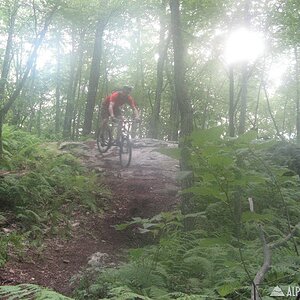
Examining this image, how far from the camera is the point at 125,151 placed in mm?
11719

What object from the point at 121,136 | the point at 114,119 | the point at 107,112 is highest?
the point at 107,112

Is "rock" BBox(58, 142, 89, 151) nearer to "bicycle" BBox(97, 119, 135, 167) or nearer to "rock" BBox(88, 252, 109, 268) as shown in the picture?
"bicycle" BBox(97, 119, 135, 167)

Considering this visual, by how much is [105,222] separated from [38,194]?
1.48 meters

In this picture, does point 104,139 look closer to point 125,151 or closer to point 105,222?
point 125,151

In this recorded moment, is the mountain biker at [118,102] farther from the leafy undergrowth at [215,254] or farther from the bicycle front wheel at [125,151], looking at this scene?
the leafy undergrowth at [215,254]

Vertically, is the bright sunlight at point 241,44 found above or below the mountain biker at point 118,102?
above

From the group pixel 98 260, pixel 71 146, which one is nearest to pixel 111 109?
pixel 71 146

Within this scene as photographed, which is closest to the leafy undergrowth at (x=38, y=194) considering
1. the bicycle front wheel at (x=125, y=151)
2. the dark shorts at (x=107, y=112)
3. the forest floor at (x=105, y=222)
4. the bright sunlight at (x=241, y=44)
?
the forest floor at (x=105, y=222)

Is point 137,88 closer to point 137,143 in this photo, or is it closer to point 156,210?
point 137,143

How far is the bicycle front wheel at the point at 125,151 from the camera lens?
11.3 metres

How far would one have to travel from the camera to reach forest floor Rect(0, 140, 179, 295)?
16.7 feet

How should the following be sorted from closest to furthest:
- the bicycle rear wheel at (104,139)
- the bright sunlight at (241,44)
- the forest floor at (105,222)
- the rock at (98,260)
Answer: the forest floor at (105,222)
the rock at (98,260)
the bright sunlight at (241,44)
the bicycle rear wheel at (104,139)

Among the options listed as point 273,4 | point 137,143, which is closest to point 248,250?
point 137,143

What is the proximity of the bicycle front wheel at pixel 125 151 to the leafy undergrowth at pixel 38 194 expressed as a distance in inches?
55.2
